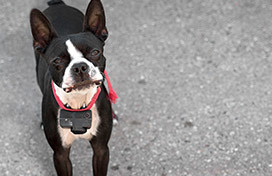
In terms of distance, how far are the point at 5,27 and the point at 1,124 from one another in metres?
1.72

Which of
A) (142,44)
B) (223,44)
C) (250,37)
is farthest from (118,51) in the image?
(250,37)

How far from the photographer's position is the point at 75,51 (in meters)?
3.05

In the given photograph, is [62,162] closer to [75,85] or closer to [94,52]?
[75,85]

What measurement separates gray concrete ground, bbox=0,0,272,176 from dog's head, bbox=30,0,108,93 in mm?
1342

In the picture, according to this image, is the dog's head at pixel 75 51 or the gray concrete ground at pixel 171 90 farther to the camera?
the gray concrete ground at pixel 171 90

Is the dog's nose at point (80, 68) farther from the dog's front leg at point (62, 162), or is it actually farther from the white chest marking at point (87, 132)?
the dog's front leg at point (62, 162)

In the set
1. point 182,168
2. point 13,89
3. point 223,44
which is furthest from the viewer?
point 223,44

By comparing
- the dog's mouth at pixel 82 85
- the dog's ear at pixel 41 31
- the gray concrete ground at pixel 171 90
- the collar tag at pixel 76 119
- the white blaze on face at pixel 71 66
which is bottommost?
the gray concrete ground at pixel 171 90

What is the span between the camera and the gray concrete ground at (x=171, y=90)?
13.8 feet

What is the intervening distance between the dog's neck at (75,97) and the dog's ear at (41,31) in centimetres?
30

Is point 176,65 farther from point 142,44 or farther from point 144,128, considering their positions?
point 144,128

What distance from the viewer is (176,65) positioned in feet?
17.1

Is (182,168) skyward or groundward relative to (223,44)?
groundward

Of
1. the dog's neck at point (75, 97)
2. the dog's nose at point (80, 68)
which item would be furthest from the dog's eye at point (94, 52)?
the dog's neck at point (75, 97)
